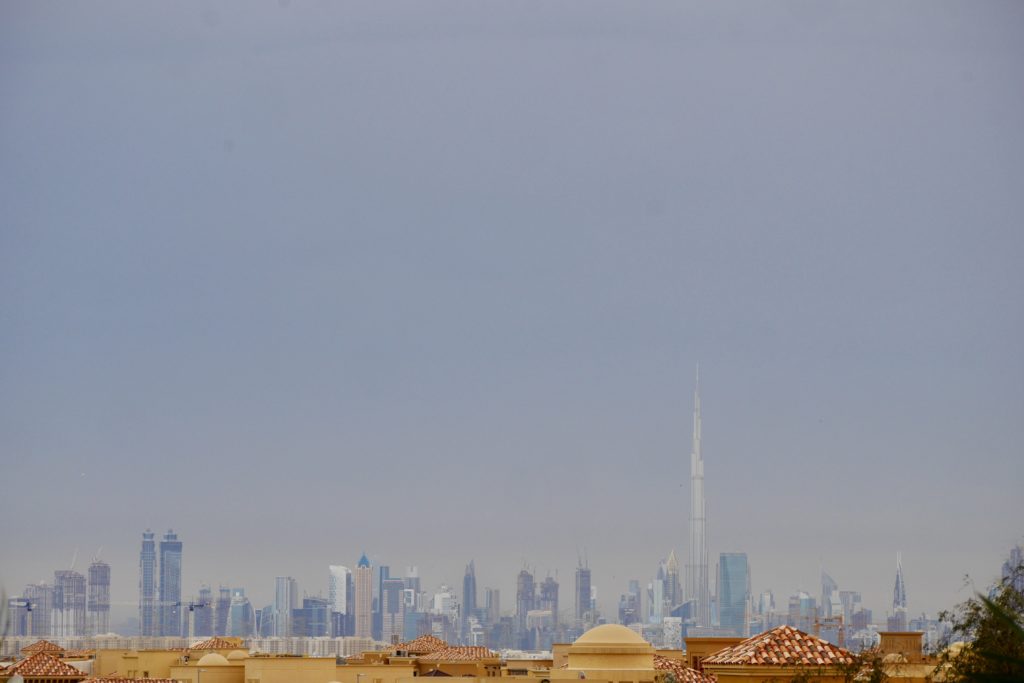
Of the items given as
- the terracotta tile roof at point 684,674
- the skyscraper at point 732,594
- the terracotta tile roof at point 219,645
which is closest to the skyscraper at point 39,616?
the skyscraper at point 732,594

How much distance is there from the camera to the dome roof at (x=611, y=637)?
42.5 m

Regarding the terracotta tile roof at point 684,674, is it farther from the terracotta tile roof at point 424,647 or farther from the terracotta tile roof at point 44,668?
the terracotta tile roof at point 424,647

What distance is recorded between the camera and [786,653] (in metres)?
33.5

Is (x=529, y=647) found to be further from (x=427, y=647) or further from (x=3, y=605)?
(x=3, y=605)

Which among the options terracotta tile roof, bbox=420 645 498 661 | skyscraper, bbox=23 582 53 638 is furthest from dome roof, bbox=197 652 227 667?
skyscraper, bbox=23 582 53 638

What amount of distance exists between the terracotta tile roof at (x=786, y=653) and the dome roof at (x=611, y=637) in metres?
8.10

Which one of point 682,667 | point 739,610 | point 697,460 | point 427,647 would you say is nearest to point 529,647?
point 739,610

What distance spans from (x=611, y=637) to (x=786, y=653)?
31.5ft

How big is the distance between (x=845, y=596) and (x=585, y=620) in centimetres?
6053

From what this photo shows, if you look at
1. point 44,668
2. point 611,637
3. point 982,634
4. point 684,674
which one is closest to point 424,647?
point 44,668

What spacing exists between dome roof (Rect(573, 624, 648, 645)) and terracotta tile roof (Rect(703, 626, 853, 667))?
8.10m

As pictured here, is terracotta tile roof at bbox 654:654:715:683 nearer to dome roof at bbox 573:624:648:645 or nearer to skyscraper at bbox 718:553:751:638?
dome roof at bbox 573:624:648:645

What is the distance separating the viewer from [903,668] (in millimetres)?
38750

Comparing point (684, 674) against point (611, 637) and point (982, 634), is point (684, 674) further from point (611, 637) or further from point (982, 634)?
point (982, 634)
